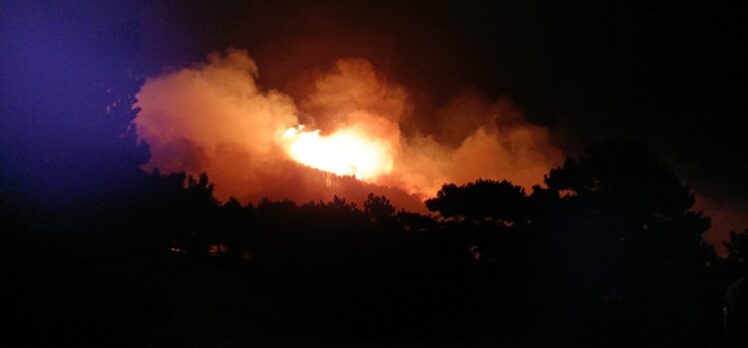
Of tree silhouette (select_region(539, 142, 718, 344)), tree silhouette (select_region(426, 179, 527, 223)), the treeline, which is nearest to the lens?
the treeline

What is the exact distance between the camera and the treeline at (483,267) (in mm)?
29906

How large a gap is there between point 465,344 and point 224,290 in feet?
40.1

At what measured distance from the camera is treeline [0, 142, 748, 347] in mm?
29906

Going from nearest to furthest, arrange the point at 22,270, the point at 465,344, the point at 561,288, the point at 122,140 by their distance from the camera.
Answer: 1. the point at 22,270
2. the point at 122,140
3. the point at 465,344
4. the point at 561,288

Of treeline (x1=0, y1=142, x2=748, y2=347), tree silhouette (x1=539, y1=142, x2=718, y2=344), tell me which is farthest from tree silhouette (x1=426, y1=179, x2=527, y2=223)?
tree silhouette (x1=539, y1=142, x2=718, y2=344)

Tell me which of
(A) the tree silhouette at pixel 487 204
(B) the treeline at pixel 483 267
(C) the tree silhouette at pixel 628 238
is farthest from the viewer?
(A) the tree silhouette at pixel 487 204

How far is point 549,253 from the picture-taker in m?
33.3

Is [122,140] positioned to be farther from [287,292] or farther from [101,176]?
[287,292]

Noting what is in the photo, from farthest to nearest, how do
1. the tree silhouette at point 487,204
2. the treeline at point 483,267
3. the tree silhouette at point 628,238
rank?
the tree silhouette at point 487,204 < the tree silhouette at point 628,238 < the treeline at point 483,267

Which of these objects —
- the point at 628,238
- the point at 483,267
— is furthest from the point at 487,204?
the point at 628,238

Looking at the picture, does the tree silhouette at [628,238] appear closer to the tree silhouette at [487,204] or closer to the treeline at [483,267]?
the treeline at [483,267]

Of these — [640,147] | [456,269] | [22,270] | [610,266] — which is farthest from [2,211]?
[640,147]

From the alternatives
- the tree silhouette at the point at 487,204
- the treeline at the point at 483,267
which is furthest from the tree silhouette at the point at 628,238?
the tree silhouette at the point at 487,204

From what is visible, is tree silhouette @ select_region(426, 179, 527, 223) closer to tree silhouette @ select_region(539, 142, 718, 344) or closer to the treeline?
the treeline
